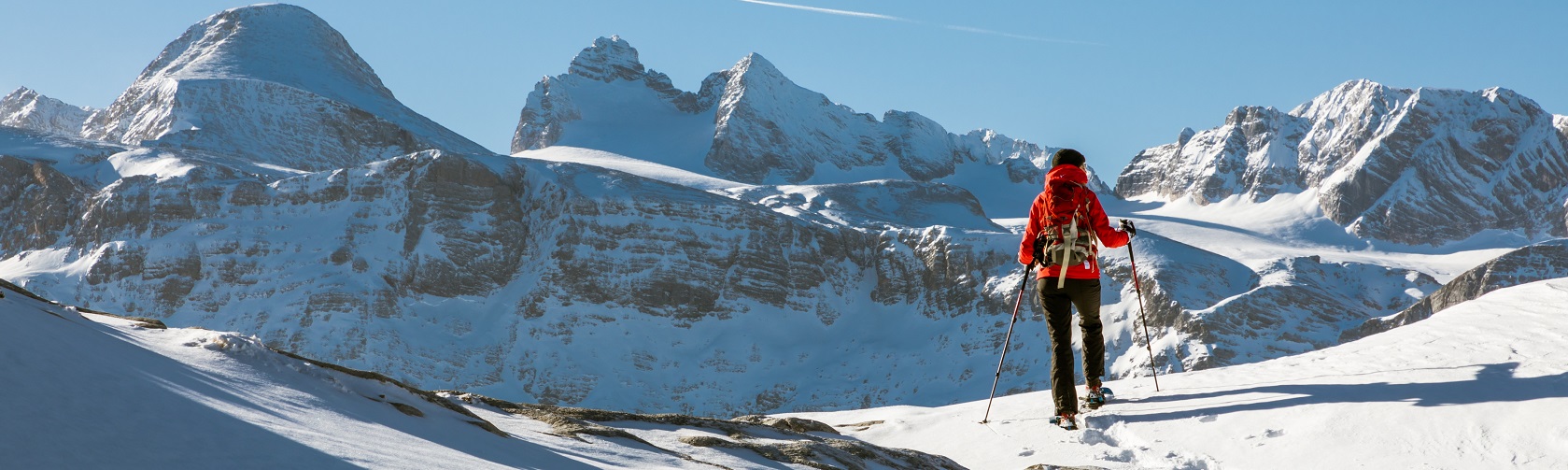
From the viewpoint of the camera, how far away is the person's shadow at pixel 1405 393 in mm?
12656

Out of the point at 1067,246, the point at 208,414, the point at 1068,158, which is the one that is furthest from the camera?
the point at 1068,158

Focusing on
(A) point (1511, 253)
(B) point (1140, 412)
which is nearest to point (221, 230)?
(B) point (1140, 412)

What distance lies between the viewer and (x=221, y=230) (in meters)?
119

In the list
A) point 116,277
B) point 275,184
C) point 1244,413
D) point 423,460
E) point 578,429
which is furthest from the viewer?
point 275,184

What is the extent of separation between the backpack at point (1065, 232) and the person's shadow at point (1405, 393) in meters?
2.49

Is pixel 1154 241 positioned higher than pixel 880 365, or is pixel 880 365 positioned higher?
pixel 1154 241

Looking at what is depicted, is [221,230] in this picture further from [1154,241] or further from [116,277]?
[1154,241]

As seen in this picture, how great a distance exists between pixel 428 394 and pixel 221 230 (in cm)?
11842

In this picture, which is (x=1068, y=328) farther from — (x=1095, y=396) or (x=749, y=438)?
(x=749, y=438)

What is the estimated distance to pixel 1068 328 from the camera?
13.6m

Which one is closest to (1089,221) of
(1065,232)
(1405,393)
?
(1065,232)

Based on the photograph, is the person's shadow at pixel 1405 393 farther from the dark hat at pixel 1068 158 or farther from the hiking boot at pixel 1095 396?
the dark hat at pixel 1068 158

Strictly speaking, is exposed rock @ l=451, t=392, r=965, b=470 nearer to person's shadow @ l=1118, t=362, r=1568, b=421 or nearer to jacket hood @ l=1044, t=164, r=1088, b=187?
jacket hood @ l=1044, t=164, r=1088, b=187

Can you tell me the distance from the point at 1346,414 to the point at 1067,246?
3.35 m
